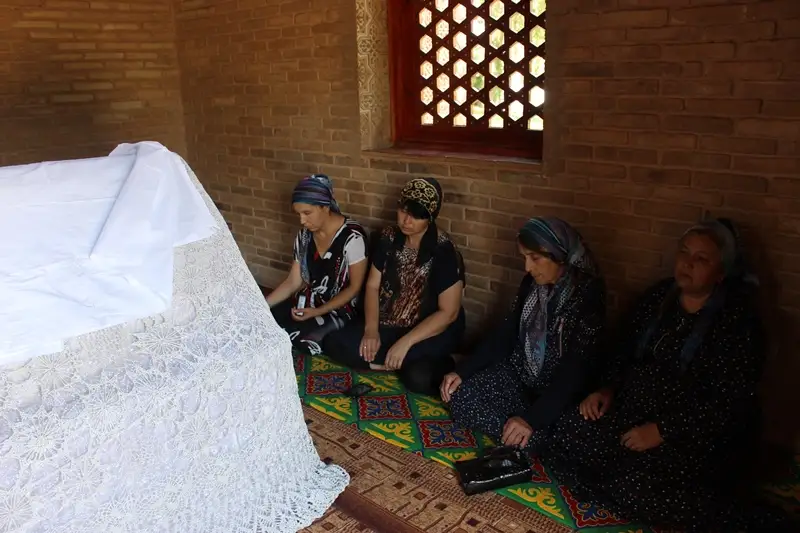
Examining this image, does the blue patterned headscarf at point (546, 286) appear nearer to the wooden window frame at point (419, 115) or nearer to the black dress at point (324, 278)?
the wooden window frame at point (419, 115)

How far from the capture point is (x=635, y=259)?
2814 mm

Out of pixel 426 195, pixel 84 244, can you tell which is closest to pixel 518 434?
pixel 426 195

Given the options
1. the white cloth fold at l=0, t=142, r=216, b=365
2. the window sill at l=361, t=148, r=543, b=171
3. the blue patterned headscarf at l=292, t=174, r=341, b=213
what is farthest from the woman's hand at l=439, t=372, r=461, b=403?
the white cloth fold at l=0, t=142, r=216, b=365

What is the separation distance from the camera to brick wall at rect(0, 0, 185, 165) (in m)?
4.29

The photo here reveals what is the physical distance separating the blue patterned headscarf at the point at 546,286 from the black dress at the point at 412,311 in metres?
0.52

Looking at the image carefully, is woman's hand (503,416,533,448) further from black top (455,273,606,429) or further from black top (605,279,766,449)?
black top (605,279,766,449)

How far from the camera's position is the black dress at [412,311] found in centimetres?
318

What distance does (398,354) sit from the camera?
3189mm

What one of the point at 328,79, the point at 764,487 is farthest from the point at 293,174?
the point at 764,487

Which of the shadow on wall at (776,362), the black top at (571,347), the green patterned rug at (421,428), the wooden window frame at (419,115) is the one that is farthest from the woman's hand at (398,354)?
the shadow on wall at (776,362)

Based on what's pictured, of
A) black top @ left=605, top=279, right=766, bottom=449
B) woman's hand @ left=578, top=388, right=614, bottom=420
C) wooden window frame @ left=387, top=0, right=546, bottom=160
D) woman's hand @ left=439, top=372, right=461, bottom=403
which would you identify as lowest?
woman's hand @ left=439, top=372, right=461, bottom=403

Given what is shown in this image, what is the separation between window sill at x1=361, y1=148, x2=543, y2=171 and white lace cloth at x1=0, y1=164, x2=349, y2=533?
1530 millimetres

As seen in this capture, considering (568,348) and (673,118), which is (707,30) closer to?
(673,118)

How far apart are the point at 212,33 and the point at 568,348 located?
329 centimetres
